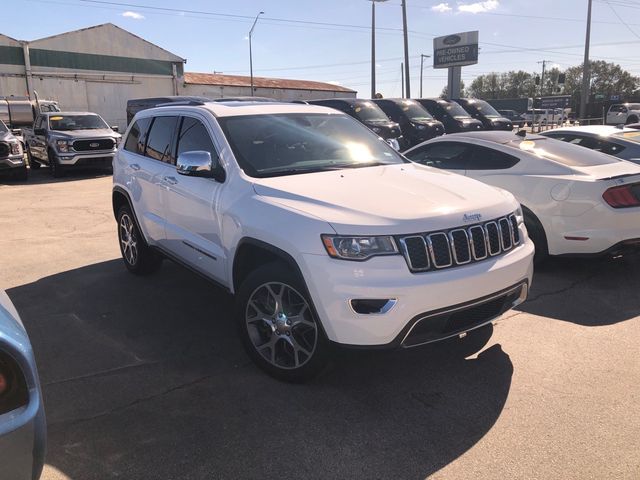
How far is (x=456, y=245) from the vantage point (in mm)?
3191

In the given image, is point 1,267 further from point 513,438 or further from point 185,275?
point 513,438

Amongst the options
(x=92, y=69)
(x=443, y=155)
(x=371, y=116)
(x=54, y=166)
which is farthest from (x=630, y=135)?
(x=92, y=69)

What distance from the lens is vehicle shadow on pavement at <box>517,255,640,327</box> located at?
4699 mm

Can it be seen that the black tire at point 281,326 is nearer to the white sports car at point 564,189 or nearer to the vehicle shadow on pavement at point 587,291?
the vehicle shadow on pavement at point 587,291

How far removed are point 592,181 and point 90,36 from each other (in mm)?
41872

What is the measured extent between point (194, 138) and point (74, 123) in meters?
13.9

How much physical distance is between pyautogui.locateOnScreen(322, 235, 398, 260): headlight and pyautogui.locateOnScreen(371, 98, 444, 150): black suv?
48.2 feet

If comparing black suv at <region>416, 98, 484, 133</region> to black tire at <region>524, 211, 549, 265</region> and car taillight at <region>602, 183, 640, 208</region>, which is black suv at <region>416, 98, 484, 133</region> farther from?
car taillight at <region>602, 183, 640, 208</region>

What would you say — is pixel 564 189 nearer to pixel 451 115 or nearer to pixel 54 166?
pixel 54 166

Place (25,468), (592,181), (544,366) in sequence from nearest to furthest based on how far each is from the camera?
(25,468) < (544,366) < (592,181)

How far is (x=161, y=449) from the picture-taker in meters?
2.84

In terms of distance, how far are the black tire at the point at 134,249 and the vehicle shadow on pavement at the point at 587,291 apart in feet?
12.5

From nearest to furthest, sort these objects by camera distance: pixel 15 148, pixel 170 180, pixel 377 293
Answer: pixel 377 293 < pixel 170 180 < pixel 15 148

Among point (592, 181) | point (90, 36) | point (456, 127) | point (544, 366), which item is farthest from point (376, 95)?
point (544, 366)
